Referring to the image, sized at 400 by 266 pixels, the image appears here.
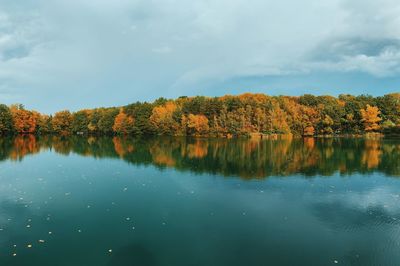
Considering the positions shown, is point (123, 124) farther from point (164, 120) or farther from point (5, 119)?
point (5, 119)

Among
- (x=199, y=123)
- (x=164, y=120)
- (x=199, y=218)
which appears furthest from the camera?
(x=164, y=120)

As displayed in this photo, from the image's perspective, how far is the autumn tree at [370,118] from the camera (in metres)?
75.9

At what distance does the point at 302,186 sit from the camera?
19.2 metres

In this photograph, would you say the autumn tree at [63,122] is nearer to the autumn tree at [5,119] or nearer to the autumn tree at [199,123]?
the autumn tree at [5,119]

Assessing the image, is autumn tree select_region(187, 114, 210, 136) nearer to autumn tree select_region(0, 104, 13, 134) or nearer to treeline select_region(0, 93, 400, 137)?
treeline select_region(0, 93, 400, 137)

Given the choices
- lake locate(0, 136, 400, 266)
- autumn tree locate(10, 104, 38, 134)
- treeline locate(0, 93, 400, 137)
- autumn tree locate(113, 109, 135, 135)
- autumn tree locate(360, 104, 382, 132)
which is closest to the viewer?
lake locate(0, 136, 400, 266)

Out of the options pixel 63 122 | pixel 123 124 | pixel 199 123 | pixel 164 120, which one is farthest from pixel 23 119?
pixel 199 123

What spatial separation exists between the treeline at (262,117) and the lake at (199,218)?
53.1 m

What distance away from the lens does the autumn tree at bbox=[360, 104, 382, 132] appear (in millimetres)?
75938

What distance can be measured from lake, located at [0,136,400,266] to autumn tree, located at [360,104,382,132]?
191 feet

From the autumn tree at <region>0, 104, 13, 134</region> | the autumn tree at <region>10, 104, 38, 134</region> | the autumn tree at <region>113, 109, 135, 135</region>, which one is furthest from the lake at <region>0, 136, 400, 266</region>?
the autumn tree at <region>10, 104, 38, 134</region>

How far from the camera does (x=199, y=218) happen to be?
42.2 feet

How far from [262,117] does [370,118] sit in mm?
24969

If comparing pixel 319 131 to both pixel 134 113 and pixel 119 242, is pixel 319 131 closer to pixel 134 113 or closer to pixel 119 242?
pixel 134 113
